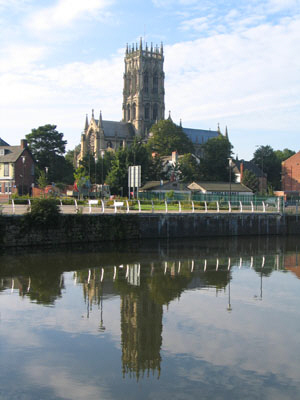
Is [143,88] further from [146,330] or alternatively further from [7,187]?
[146,330]

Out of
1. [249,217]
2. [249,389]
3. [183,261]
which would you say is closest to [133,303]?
[249,389]

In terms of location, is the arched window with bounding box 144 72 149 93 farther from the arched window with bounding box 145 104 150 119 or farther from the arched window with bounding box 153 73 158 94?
the arched window with bounding box 145 104 150 119

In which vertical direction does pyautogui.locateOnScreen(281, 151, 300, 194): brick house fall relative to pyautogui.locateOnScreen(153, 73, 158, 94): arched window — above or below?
below

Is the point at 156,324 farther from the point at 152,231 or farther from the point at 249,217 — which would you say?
the point at 249,217

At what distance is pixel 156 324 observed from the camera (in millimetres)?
16797

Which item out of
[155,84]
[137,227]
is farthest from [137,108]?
[137,227]

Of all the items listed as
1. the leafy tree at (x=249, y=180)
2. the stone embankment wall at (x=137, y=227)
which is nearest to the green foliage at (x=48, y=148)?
the leafy tree at (x=249, y=180)

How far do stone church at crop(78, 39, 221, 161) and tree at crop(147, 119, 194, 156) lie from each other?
151ft

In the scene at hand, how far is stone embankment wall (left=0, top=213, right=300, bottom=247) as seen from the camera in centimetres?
3450

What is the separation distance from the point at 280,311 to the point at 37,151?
278 ft

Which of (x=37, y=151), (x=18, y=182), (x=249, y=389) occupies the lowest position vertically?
(x=249, y=389)

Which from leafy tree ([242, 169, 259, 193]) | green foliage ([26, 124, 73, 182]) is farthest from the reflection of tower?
leafy tree ([242, 169, 259, 193])

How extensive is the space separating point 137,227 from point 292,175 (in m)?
64.2

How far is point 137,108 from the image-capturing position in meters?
174
